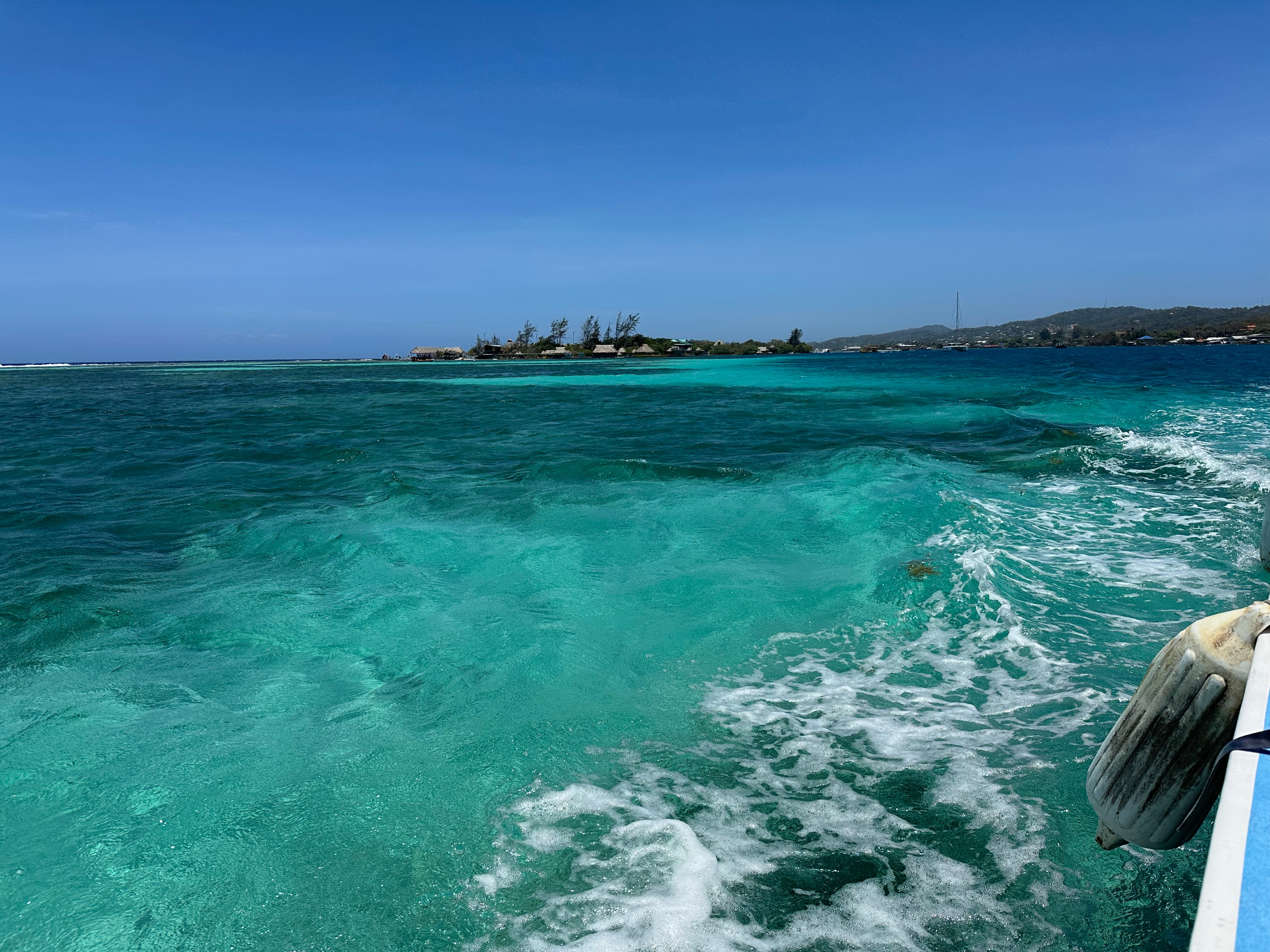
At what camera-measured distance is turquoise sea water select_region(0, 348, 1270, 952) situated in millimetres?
2729

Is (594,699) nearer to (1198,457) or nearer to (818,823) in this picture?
(818,823)

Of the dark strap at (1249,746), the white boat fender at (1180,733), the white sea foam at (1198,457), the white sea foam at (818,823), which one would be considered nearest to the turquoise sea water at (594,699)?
the white sea foam at (818,823)

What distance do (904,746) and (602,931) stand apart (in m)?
2.06

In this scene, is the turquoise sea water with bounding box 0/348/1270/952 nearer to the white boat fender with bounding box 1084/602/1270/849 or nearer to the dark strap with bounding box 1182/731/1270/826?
the white boat fender with bounding box 1084/602/1270/849

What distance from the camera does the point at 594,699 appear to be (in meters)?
4.38

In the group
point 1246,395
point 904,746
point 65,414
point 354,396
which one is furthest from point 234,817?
point 1246,395

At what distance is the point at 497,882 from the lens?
9.36 feet

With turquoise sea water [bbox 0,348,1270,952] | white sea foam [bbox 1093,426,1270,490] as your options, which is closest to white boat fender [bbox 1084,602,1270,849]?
turquoise sea water [bbox 0,348,1270,952]

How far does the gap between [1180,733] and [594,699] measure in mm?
3083

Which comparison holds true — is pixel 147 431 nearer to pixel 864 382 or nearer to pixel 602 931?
pixel 602 931

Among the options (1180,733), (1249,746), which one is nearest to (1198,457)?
(1180,733)

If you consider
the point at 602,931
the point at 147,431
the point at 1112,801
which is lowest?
the point at 602,931

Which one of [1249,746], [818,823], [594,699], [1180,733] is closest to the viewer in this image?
[1249,746]

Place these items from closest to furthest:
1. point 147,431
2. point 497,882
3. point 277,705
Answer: point 497,882 < point 277,705 < point 147,431
